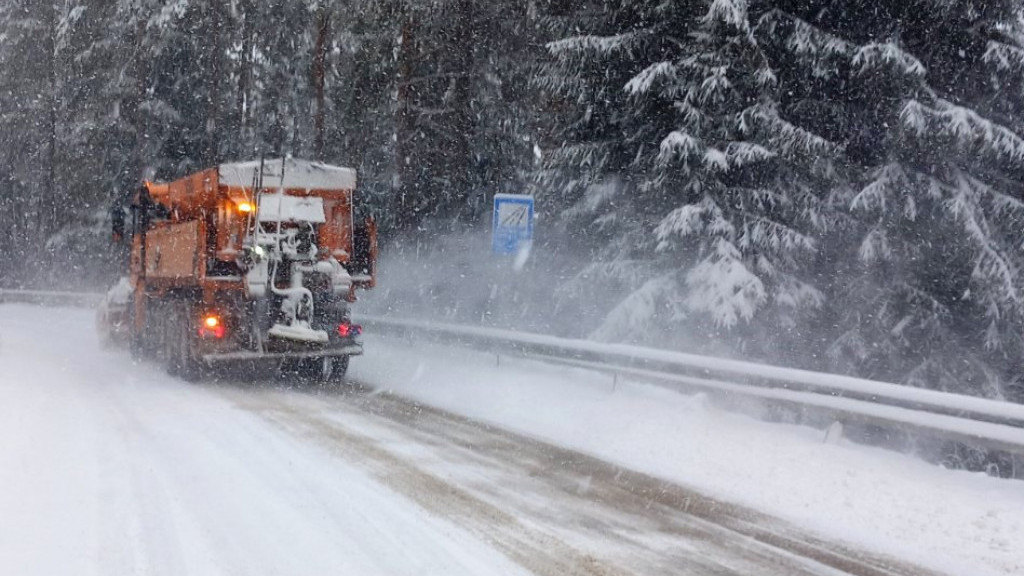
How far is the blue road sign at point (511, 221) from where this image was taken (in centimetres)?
1379

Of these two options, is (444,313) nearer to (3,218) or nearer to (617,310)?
(617,310)

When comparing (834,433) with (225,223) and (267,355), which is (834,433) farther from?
(225,223)

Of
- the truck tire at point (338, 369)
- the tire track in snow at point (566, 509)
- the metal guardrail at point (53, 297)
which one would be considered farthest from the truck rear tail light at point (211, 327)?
the metal guardrail at point (53, 297)

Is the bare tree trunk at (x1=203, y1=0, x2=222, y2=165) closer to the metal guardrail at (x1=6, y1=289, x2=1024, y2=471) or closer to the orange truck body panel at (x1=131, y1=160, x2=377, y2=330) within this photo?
the orange truck body panel at (x1=131, y1=160, x2=377, y2=330)

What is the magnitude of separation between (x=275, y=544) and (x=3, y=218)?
153 ft

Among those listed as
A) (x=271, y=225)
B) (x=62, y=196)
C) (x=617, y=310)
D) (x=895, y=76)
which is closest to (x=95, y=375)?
(x=271, y=225)

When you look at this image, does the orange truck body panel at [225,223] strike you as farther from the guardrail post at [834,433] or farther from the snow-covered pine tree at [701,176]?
the guardrail post at [834,433]

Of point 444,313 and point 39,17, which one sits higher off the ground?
point 39,17

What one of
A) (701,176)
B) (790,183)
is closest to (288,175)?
(701,176)

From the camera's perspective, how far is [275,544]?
536cm

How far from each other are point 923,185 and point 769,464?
7497 millimetres

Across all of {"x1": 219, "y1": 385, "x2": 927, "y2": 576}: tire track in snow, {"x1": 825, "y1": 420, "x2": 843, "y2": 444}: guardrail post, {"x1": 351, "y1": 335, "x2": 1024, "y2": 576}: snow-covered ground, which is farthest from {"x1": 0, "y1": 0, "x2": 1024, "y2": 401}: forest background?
A: {"x1": 219, "y1": 385, "x2": 927, "y2": 576}: tire track in snow

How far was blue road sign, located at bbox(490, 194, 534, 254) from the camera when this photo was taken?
1379 cm

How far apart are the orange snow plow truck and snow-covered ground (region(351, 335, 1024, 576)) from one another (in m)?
1.58
